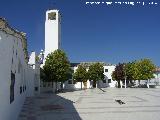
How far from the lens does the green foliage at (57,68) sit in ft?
154

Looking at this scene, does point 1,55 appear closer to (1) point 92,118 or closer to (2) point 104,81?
(1) point 92,118

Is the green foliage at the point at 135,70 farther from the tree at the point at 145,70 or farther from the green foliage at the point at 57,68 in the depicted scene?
the green foliage at the point at 57,68

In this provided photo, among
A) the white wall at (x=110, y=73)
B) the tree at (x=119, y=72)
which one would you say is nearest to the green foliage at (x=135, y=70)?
the tree at (x=119, y=72)

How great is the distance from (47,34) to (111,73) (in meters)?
22.4

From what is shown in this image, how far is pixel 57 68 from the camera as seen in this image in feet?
155

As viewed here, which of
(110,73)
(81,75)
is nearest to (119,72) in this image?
(110,73)

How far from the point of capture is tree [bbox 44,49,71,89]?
154ft

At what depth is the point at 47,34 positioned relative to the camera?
60.4 metres


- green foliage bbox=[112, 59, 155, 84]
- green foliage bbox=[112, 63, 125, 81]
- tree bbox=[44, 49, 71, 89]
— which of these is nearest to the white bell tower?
tree bbox=[44, 49, 71, 89]

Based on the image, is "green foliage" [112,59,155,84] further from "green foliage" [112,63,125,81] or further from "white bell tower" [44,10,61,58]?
"white bell tower" [44,10,61,58]

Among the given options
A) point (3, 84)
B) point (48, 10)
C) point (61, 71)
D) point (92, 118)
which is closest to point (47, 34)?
point (48, 10)

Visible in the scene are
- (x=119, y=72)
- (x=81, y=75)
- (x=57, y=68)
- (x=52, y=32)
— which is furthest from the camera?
(x=119, y=72)

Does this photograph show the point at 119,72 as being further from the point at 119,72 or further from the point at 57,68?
the point at 57,68

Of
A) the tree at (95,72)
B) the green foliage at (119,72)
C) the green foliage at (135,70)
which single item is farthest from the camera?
the green foliage at (119,72)
